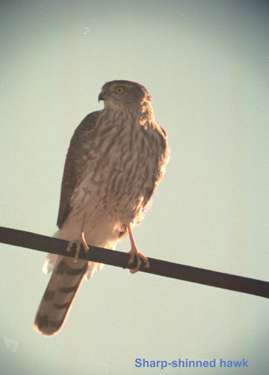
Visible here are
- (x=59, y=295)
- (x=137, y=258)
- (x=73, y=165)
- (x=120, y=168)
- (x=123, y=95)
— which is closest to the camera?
(x=137, y=258)

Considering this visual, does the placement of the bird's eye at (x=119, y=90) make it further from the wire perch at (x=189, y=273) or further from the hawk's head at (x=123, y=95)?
the wire perch at (x=189, y=273)

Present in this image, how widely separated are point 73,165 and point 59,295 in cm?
120

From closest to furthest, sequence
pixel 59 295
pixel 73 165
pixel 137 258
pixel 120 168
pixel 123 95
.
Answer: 1. pixel 137 258
2. pixel 120 168
3. pixel 73 165
4. pixel 59 295
5. pixel 123 95

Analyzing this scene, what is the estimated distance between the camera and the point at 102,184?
4816 millimetres

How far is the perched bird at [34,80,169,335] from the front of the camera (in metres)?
Result: 4.84

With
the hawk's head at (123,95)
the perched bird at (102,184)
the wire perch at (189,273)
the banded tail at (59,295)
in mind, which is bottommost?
the banded tail at (59,295)

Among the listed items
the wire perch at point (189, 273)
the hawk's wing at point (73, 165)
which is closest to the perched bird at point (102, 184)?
the hawk's wing at point (73, 165)

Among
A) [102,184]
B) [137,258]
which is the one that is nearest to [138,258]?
[137,258]

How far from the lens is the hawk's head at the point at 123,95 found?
537 cm

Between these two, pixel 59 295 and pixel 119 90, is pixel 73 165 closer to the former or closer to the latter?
pixel 119 90

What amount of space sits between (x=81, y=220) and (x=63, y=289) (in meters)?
0.69

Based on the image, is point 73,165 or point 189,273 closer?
point 189,273

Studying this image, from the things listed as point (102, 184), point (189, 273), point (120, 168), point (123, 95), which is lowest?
point (189, 273)

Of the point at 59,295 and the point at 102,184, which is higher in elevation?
the point at 102,184
